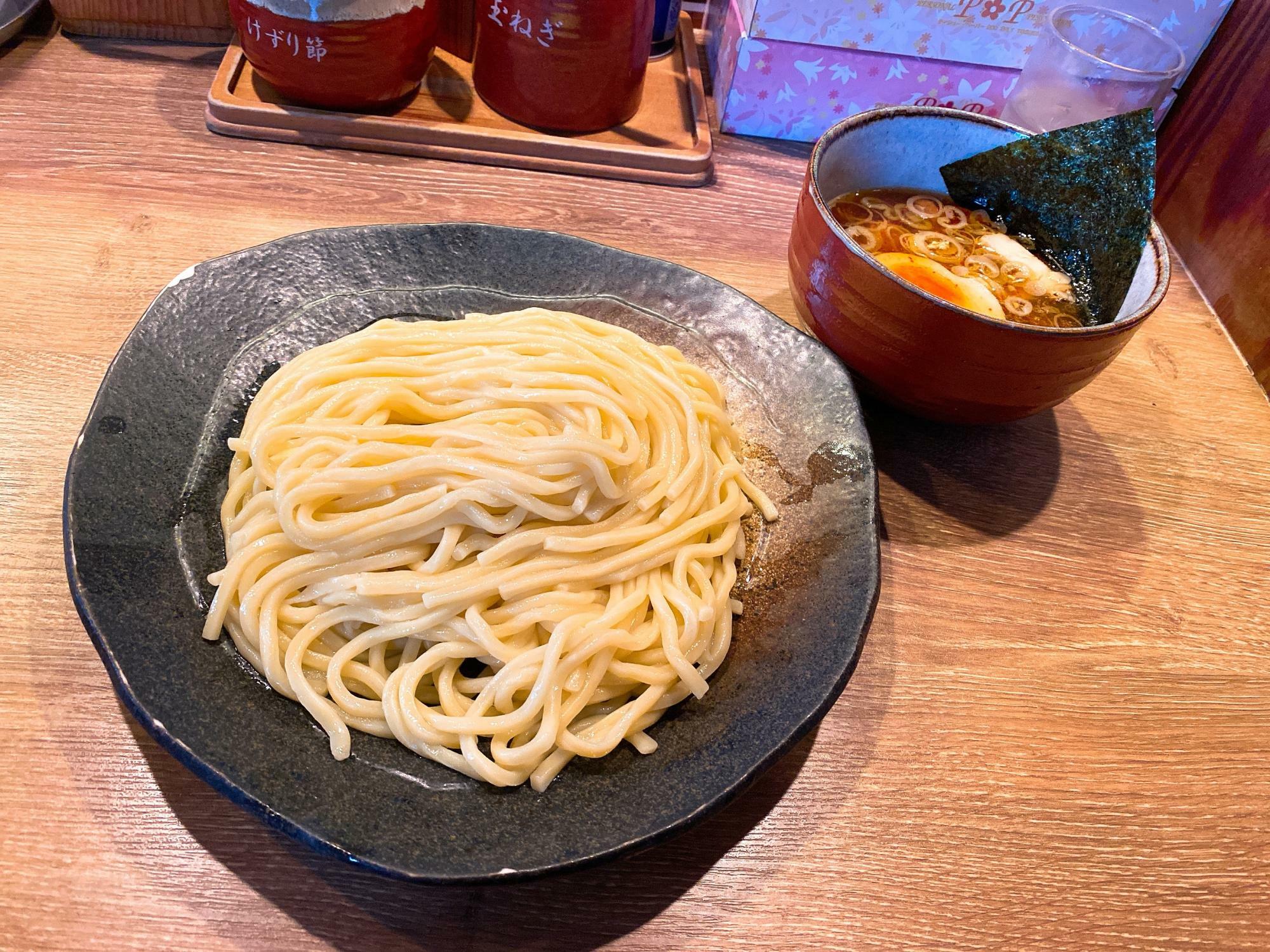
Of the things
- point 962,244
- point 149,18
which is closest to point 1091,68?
point 962,244

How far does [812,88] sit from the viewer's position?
8.11 feet

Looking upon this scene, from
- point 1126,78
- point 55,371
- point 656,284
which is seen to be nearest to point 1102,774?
point 656,284

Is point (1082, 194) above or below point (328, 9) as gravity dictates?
above

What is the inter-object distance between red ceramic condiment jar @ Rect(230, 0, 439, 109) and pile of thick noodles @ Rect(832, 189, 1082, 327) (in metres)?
1.25

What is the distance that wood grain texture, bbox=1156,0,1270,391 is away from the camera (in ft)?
7.04

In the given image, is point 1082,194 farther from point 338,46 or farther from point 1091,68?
point 338,46

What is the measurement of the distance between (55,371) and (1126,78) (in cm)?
268

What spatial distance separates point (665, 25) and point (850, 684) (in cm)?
229

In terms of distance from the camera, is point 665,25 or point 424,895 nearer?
point 424,895

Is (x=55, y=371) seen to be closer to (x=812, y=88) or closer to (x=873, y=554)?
(x=873, y=554)

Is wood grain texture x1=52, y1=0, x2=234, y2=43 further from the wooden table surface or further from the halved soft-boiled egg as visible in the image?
the halved soft-boiled egg

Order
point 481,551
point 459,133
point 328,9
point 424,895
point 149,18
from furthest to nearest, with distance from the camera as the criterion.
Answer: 1. point 149,18
2. point 459,133
3. point 328,9
4. point 481,551
5. point 424,895

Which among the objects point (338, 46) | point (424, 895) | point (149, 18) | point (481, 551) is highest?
point (338, 46)

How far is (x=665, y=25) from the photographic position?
8.95ft
